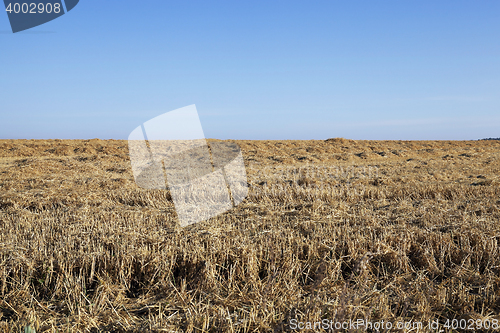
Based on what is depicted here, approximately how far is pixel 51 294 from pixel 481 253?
431cm

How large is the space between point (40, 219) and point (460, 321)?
17.0 feet

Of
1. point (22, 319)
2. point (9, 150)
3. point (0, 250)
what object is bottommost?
point (22, 319)

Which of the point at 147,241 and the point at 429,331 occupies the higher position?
the point at 147,241

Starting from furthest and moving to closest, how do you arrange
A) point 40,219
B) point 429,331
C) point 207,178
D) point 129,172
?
point 129,172
point 207,178
point 40,219
point 429,331

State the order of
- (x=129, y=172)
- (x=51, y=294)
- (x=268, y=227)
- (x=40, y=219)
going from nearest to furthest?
(x=51, y=294)
(x=268, y=227)
(x=40, y=219)
(x=129, y=172)

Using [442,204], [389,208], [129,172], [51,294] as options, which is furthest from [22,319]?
[129,172]

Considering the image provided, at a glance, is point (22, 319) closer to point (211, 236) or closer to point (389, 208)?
point (211, 236)

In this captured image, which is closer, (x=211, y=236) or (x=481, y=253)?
(x=481, y=253)

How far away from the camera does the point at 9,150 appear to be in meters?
20.1

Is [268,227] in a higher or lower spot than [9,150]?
lower

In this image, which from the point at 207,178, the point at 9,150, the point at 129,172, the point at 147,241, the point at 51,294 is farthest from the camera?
the point at 9,150

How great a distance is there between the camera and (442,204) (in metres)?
5.48

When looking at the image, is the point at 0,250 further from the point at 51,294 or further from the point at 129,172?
the point at 129,172

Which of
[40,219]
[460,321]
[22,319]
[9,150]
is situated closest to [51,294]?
[22,319]
